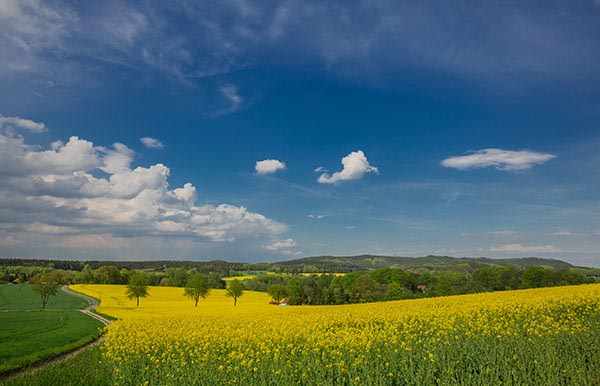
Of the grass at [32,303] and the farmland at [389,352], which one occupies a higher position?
the farmland at [389,352]

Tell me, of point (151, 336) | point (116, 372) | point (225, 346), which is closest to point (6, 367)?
point (151, 336)

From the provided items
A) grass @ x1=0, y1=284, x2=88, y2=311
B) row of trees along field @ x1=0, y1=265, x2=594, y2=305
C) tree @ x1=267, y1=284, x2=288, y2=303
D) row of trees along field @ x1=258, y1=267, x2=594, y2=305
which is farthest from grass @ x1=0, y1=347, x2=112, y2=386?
tree @ x1=267, y1=284, x2=288, y2=303

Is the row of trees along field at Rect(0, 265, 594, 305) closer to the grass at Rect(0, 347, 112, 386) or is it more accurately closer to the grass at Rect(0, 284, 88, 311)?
the grass at Rect(0, 284, 88, 311)

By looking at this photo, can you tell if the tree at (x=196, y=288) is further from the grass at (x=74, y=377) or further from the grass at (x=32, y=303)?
the grass at (x=74, y=377)

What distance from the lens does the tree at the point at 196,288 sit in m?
76.1

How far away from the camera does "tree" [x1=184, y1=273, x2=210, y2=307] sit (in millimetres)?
76062

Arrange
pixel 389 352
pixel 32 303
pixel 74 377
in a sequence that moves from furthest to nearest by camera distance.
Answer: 1. pixel 32 303
2. pixel 74 377
3. pixel 389 352

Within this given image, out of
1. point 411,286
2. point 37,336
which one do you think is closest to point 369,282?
point 411,286

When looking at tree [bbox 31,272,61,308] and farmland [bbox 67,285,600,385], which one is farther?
tree [bbox 31,272,61,308]

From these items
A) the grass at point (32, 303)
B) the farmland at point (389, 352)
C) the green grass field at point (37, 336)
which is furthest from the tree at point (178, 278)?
the farmland at point (389, 352)

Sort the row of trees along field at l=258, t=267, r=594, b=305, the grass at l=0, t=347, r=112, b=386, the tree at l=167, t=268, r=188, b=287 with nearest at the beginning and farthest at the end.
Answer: the grass at l=0, t=347, r=112, b=386 → the row of trees along field at l=258, t=267, r=594, b=305 → the tree at l=167, t=268, r=188, b=287

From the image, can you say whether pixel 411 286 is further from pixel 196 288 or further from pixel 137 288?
pixel 137 288

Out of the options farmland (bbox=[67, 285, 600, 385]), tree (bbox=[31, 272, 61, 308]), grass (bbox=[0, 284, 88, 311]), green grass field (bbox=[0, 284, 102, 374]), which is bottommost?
grass (bbox=[0, 284, 88, 311])

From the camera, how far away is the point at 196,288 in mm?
75938
